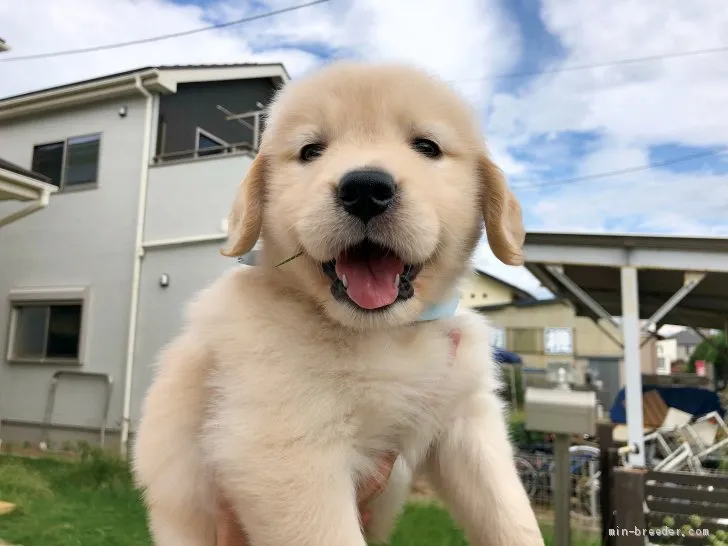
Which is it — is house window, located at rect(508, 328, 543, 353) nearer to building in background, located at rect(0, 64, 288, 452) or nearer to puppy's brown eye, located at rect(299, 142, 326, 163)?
building in background, located at rect(0, 64, 288, 452)

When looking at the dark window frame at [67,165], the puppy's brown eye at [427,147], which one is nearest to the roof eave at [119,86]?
the dark window frame at [67,165]

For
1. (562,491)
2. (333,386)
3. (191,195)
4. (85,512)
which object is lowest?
(85,512)

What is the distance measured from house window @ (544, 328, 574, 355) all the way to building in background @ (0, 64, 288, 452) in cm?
2096

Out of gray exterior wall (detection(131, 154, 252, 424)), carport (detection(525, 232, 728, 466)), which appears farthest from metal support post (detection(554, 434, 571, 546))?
gray exterior wall (detection(131, 154, 252, 424))

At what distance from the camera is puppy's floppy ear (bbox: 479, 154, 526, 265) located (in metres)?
1.61

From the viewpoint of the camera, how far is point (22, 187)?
8984 mm

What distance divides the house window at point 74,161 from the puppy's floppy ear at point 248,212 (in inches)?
423

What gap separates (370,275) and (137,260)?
9.76 meters

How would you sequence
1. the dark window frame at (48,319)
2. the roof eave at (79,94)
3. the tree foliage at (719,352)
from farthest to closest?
the tree foliage at (719,352) < the dark window frame at (48,319) < the roof eave at (79,94)

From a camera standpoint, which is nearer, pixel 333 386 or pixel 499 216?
pixel 333 386

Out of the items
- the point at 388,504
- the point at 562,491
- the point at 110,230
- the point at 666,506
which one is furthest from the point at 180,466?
the point at 110,230

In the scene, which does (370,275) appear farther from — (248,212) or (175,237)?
(175,237)

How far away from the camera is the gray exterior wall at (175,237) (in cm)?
963

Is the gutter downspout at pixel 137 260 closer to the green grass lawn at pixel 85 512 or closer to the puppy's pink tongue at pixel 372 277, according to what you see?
the green grass lawn at pixel 85 512
